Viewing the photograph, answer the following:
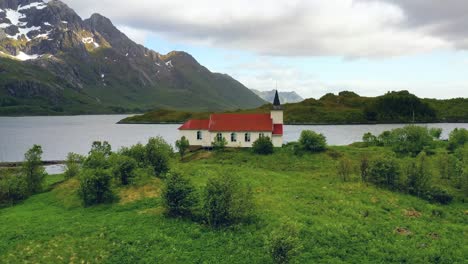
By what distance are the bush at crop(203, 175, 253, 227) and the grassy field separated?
1.24m

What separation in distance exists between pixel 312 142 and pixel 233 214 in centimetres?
4059

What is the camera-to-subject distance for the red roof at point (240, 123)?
8144 centimetres

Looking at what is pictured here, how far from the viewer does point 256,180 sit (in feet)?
175

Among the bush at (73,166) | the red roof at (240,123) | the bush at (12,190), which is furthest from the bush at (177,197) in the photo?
the red roof at (240,123)

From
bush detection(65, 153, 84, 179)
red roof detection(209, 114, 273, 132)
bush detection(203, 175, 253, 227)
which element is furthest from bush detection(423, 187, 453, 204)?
bush detection(65, 153, 84, 179)

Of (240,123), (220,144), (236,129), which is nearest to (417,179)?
(236,129)

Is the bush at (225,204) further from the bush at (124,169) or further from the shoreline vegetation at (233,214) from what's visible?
the bush at (124,169)

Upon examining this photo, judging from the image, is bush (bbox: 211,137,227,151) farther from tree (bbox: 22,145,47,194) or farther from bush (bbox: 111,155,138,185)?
tree (bbox: 22,145,47,194)

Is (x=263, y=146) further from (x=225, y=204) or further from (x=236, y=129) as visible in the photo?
(x=225, y=204)

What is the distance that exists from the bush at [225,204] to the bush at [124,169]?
15.3 metres

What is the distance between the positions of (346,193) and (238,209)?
16354 mm

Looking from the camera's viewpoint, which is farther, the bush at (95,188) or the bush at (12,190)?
the bush at (12,190)

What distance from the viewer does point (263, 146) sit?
75.3m

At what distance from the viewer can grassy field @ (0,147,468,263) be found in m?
32.0
